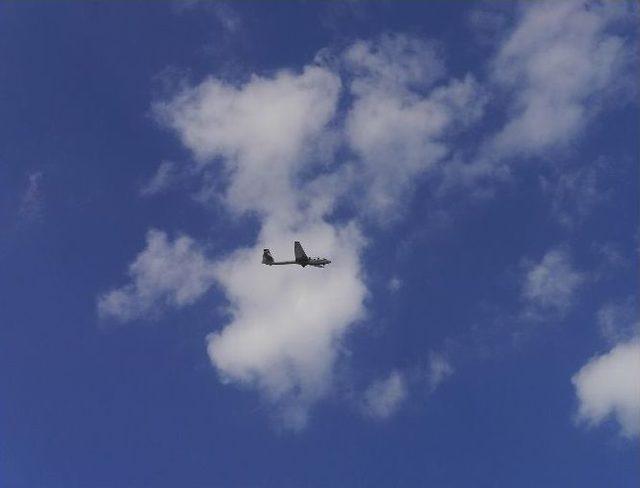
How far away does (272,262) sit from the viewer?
19375 centimetres

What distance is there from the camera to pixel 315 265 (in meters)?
187

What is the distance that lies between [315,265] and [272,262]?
16901mm
